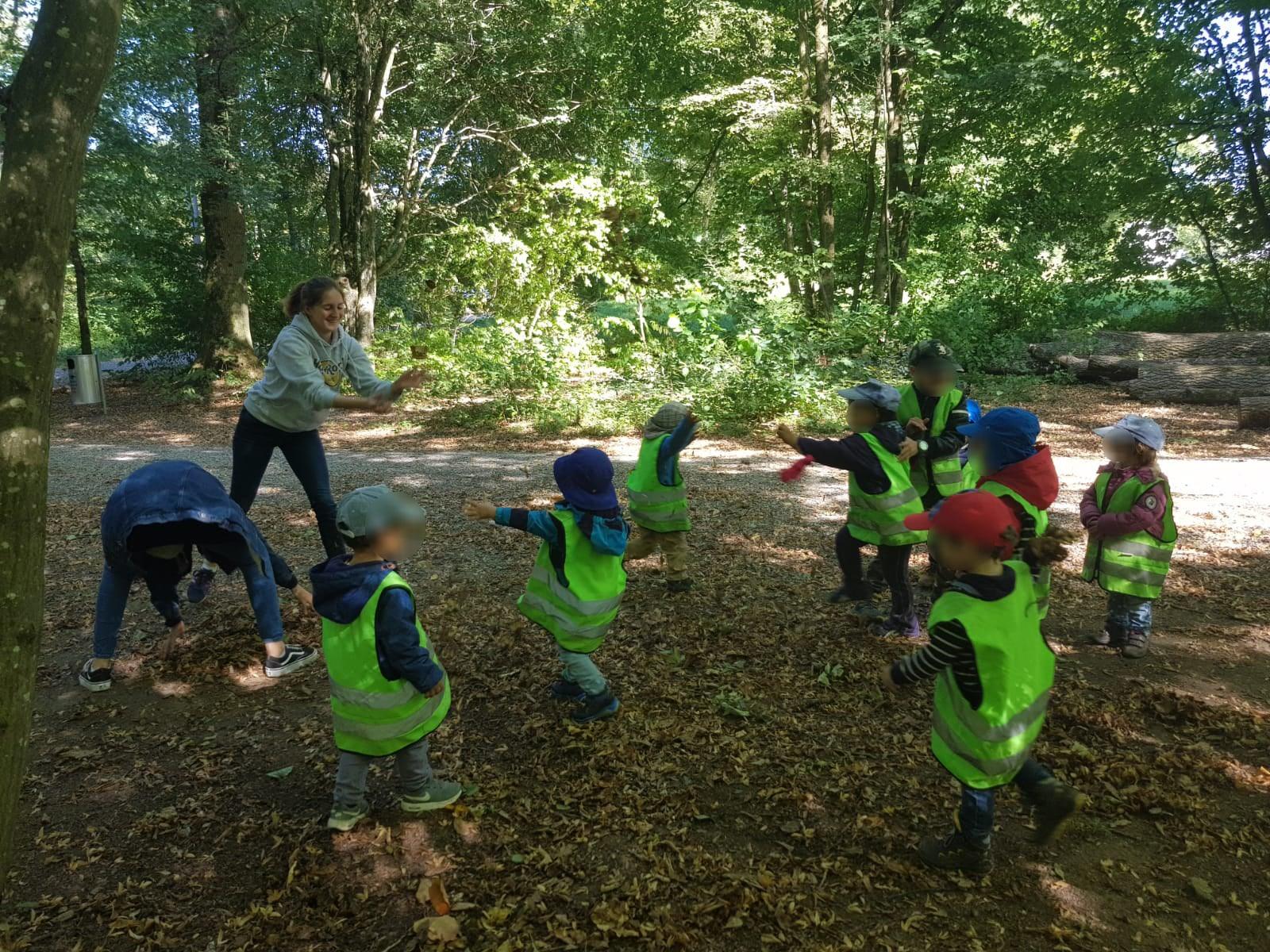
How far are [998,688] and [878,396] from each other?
216 centimetres

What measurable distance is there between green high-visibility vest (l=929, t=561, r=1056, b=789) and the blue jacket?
184cm

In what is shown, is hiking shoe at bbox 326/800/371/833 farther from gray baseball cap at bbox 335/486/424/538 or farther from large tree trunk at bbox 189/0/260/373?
large tree trunk at bbox 189/0/260/373

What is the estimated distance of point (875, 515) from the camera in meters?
4.62

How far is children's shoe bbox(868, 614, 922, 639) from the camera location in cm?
477

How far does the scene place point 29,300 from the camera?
228 centimetres

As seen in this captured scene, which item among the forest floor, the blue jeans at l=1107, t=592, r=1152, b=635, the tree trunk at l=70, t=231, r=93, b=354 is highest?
the tree trunk at l=70, t=231, r=93, b=354

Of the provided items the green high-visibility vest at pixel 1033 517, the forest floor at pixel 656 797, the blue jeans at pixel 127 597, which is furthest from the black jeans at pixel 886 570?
the blue jeans at pixel 127 597

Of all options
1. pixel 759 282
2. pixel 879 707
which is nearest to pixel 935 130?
pixel 759 282

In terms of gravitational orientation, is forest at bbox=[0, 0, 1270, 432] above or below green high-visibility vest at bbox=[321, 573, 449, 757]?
above

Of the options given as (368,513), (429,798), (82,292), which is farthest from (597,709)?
(82,292)

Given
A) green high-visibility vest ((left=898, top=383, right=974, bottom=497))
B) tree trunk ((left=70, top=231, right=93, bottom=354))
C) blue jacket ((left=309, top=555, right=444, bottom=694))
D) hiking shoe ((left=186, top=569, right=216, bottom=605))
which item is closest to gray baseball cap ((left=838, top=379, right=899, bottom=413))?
green high-visibility vest ((left=898, top=383, right=974, bottom=497))

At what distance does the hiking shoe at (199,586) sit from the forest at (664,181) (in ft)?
24.5

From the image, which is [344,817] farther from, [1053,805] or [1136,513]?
[1136,513]

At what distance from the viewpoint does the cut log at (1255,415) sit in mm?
11859
